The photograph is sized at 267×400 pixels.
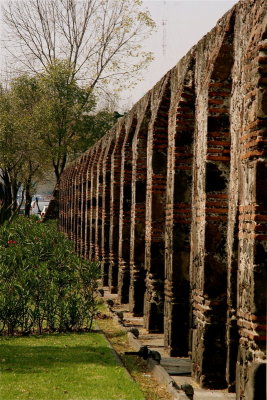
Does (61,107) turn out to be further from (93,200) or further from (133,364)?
(133,364)

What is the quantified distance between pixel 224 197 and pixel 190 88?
2.05m

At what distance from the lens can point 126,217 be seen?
46.8 feet

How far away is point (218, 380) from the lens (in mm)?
7375

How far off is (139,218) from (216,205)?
16.1ft

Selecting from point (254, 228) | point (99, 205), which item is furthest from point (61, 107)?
point (254, 228)

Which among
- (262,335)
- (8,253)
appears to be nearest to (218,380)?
(262,335)

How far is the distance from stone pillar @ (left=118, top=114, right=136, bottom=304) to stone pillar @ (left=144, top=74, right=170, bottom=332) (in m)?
3.16

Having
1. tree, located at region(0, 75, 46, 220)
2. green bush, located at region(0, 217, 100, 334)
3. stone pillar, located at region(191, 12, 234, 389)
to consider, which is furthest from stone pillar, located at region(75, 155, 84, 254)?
stone pillar, located at region(191, 12, 234, 389)

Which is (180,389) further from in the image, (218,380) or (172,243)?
(172,243)

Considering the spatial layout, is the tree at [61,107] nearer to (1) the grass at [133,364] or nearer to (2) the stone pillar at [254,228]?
(1) the grass at [133,364]

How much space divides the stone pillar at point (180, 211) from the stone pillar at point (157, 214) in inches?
51.5

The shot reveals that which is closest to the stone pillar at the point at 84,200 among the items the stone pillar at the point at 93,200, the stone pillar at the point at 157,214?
the stone pillar at the point at 93,200

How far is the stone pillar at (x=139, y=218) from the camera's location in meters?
12.4

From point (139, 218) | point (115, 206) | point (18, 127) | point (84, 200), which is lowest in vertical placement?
point (139, 218)
